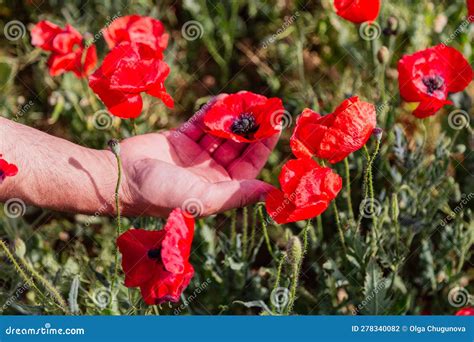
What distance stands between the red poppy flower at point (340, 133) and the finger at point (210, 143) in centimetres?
45

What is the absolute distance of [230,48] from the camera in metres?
3.26

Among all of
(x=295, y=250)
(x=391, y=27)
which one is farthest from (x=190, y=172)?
(x=391, y=27)

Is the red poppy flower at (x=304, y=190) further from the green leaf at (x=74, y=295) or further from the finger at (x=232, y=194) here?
the green leaf at (x=74, y=295)

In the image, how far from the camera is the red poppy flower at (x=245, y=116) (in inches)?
79.7

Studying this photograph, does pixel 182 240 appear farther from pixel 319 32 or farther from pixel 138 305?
pixel 319 32

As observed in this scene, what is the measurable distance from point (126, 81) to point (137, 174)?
288mm

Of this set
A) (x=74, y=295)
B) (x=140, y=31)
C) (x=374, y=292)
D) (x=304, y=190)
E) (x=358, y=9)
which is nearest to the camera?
(x=304, y=190)

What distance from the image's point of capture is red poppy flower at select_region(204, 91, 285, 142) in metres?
2.02

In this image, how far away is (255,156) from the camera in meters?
2.21

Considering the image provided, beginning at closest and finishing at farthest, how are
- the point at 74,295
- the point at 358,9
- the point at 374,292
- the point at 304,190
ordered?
the point at 304,190, the point at 74,295, the point at 374,292, the point at 358,9

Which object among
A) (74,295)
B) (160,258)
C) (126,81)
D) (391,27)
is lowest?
(74,295)

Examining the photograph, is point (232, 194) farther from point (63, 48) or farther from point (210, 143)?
point (63, 48)

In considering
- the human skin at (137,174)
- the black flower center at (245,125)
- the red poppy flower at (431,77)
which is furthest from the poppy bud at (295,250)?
the red poppy flower at (431,77)

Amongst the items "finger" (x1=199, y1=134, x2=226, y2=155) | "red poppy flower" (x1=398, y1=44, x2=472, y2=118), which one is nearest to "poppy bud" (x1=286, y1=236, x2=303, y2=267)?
"finger" (x1=199, y1=134, x2=226, y2=155)
